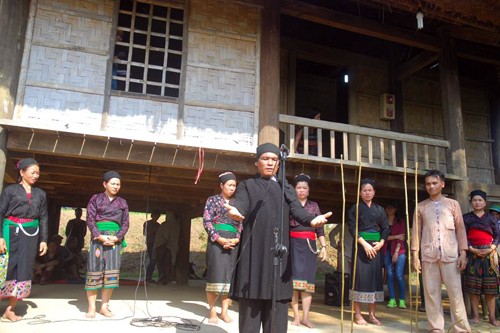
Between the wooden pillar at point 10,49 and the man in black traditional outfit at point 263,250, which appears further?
the wooden pillar at point 10,49

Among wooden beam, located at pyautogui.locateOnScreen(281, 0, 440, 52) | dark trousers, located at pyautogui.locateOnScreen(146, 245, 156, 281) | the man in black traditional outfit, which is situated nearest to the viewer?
the man in black traditional outfit

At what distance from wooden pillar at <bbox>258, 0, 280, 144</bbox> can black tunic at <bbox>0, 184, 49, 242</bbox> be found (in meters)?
2.94

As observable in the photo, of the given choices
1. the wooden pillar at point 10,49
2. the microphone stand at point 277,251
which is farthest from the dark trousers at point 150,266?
the microphone stand at point 277,251

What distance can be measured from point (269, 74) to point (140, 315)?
3.72 m

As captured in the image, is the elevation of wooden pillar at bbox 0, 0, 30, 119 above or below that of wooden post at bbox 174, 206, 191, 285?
above

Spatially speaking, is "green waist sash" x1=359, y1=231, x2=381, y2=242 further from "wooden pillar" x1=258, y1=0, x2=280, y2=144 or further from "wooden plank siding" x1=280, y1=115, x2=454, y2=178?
"wooden pillar" x1=258, y1=0, x2=280, y2=144

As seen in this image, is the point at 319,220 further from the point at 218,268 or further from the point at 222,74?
the point at 222,74

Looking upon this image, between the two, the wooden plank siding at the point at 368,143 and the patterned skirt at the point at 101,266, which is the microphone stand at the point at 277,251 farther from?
the wooden plank siding at the point at 368,143

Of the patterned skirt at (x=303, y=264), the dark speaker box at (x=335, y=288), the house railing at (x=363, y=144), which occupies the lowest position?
the dark speaker box at (x=335, y=288)

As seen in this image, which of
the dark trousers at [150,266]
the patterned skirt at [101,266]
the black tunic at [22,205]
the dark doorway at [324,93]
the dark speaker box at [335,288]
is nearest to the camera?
the black tunic at [22,205]

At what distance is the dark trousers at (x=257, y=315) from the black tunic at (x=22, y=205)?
293 centimetres

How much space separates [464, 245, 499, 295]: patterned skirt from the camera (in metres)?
5.35

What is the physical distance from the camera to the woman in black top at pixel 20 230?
14.5ft

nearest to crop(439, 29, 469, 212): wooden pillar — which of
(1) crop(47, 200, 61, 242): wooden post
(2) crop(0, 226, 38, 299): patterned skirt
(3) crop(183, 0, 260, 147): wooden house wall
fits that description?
(3) crop(183, 0, 260, 147): wooden house wall
